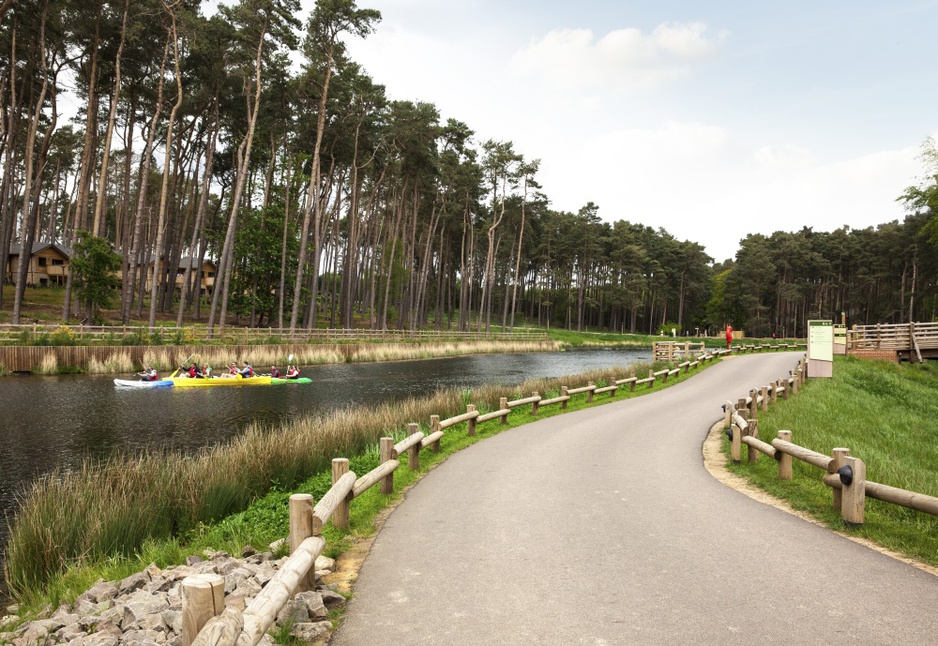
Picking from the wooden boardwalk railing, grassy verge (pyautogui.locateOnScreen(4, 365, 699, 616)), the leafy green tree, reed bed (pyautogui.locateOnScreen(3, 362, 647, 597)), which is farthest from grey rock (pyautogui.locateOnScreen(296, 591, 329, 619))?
the wooden boardwalk railing

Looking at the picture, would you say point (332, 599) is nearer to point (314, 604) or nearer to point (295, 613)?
point (314, 604)

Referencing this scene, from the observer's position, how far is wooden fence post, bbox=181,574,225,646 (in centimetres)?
314

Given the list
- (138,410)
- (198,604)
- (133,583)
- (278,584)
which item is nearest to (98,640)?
(133,583)

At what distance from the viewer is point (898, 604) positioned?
484 centimetres

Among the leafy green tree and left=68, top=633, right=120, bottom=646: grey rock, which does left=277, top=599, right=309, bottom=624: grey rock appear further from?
the leafy green tree

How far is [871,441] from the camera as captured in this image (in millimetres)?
13594

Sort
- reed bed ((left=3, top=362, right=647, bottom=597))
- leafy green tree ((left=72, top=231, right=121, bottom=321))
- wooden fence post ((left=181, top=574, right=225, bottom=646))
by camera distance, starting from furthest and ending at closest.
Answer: leafy green tree ((left=72, top=231, right=121, bottom=321))
reed bed ((left=3, top=362, right=647, bottom=597))
wooden fence post ((left=181, top=574, right=225, bottom=646))

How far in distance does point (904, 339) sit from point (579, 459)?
34.6m

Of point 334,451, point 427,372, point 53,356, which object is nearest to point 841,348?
point 427,372

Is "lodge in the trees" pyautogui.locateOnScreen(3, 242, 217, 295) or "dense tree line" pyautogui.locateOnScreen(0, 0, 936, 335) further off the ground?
"dense tree line" pyautogui.locateOnScreen(0, 0, 936, 335)

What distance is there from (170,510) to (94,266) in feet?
107

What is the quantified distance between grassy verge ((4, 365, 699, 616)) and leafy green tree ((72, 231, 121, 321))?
1129 inches

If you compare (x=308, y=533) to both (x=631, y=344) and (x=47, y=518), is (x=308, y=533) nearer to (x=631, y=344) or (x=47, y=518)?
(x=47, y=518)

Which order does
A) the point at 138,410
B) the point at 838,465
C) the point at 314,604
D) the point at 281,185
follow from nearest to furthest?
the point at 314,604, the point at 838,465, the point at 138,410, the point at 281,185
